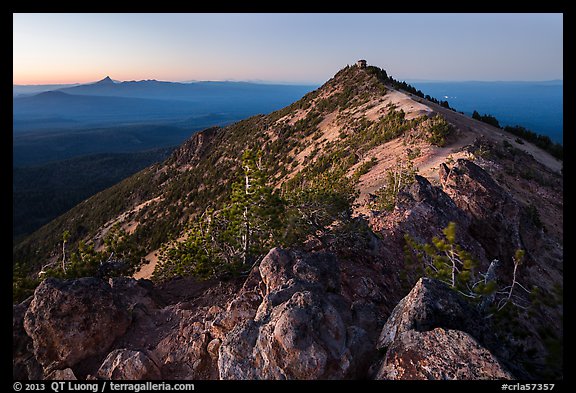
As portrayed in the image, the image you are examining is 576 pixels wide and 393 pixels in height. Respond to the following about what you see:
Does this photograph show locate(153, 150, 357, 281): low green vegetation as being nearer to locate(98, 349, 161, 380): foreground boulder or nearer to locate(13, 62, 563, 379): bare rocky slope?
locate(13, 62, 563, 379): bare rocky slope

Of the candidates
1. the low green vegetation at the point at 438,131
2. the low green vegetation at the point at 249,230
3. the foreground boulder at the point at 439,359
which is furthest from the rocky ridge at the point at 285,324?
the low green vegetation at the point at 438,131

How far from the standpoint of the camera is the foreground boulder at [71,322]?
6.34 metres

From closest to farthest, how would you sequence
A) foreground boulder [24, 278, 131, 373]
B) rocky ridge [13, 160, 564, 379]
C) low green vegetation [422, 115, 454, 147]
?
1. rocky ridge [13, 160, 564, 379]
2. foreground boulder [24, 278, 131, 373]
3. low green vegetation [422, 115, 454, 147]

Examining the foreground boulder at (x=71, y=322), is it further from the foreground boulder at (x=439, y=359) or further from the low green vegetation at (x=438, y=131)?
the low green vegetation at (x=438, y=131)

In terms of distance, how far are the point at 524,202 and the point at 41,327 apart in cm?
1946

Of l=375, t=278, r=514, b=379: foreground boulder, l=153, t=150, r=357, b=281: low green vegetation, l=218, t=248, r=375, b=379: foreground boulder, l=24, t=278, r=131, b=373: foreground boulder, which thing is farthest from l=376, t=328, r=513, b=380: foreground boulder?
l=24, t=278, r=131, b=373: foreground boulder

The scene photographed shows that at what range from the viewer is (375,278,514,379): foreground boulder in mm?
3955

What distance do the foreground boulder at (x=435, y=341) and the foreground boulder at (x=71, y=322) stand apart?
5336mm

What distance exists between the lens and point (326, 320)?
485 cm

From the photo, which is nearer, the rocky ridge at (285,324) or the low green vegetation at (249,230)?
the rocky ridge at (285,324)

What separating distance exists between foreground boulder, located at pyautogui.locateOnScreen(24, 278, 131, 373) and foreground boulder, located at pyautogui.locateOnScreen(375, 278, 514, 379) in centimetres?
534

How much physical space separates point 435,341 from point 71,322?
649 cm

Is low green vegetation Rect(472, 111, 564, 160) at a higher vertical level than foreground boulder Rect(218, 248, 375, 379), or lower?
higher
